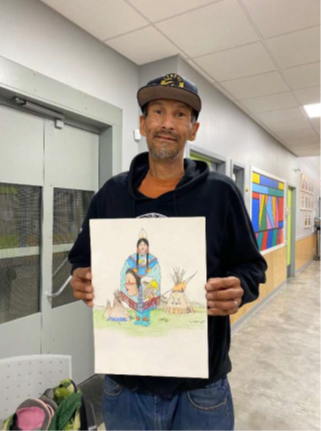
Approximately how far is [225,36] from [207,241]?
6.23 feet

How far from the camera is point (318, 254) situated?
31.2 ft

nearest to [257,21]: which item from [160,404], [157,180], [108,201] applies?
[157,180]

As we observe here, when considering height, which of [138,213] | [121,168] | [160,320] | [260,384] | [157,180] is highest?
[121,168]

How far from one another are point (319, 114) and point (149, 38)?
2813 millimetres

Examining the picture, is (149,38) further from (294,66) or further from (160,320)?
(160,320)

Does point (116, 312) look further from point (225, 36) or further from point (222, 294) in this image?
point (225, 36)

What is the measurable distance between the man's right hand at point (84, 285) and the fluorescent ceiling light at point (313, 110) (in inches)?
148

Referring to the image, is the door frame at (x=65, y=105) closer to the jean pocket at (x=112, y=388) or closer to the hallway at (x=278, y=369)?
the jean pocket at (x=112, y=388)

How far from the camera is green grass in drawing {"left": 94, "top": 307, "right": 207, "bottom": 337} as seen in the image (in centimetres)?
81

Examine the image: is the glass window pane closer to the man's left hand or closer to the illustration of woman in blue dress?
the illustration of woman in blue dress

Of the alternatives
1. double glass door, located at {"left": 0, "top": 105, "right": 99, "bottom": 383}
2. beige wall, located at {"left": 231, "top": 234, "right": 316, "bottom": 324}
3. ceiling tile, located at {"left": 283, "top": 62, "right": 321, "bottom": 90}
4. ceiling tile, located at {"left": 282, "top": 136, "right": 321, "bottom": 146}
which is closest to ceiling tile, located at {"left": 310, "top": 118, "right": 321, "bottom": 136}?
ceiling tile, located at {"left": 282, "top": 136, "right": 321, "bottom": 146}

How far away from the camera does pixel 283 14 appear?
196 centimetres

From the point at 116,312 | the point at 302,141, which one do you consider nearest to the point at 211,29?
the point at 116,312

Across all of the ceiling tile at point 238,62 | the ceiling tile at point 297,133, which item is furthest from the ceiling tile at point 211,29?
the ceiling tile at point 297,133
